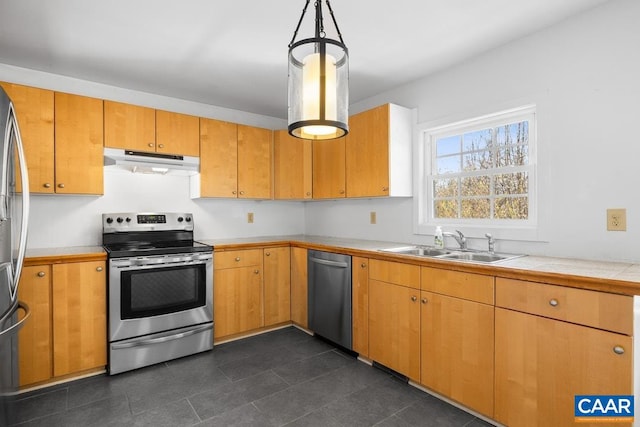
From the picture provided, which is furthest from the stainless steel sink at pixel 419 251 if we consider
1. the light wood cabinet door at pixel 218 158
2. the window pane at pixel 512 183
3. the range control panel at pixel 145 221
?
the range control panel at pixel 145 221

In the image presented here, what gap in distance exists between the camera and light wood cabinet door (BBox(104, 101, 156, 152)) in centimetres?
285

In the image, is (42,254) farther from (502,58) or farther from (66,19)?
(502,58)

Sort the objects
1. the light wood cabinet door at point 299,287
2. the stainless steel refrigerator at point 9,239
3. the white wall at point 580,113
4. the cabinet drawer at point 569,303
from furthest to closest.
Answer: the light wood cabinet door at point 299,287 < the white wall at point 580,113 < the stainless steel refrigerator at point 9,239 < the cabinet drawer at point 569,303

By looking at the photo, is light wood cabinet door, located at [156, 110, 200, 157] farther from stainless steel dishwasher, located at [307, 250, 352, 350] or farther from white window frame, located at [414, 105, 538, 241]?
white window frame, located at [414, 105, 538, 241]

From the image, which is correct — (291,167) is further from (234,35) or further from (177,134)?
(234,35)

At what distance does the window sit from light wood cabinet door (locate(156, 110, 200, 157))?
7.06 feet

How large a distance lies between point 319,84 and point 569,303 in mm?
1519

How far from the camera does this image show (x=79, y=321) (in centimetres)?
247

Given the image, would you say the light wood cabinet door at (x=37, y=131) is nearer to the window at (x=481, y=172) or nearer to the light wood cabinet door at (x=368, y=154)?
the light wood cabinet door at (x=368, y=154)

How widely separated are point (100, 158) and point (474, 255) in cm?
306

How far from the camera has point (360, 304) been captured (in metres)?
2.75

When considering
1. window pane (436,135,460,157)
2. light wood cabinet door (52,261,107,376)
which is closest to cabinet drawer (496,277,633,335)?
window pane (436,135,460,157)

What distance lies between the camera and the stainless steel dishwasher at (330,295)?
9.39ft

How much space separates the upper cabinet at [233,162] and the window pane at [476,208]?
2.03 m
